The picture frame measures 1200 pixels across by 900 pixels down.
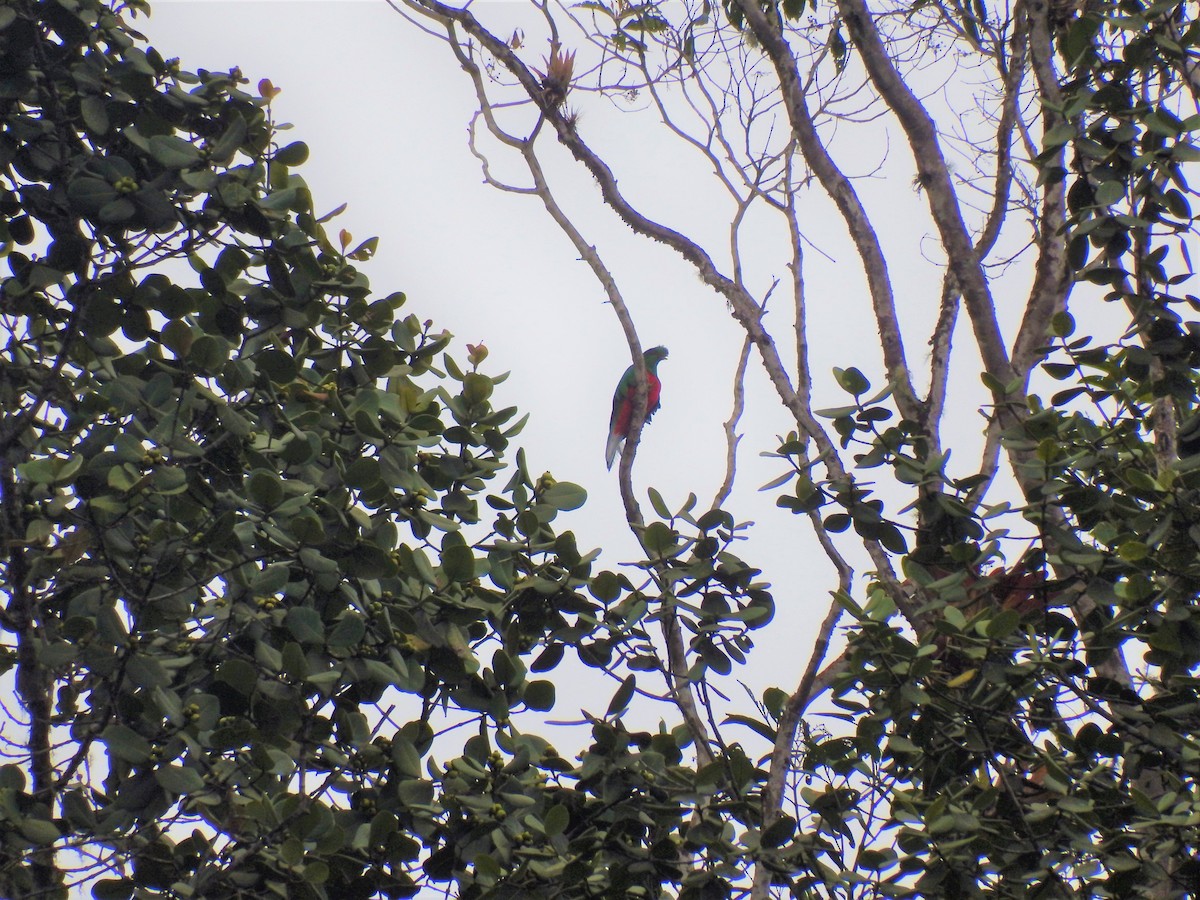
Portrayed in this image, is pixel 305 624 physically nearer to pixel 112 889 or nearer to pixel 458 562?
pixel 458 562

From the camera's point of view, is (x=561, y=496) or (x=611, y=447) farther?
(x=611, y=447)

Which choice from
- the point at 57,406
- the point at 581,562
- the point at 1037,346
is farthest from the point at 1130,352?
the point at 57,406

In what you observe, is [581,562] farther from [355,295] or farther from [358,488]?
[355,295]

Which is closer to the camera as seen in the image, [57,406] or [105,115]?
[105,115]

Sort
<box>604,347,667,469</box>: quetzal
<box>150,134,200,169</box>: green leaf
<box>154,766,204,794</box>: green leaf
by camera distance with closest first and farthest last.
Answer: <box>154,766,204,794</box>: green leaf < <box>150,134,200,169</box>: green leaf < <box>604,347,667,469</box>: quetzal

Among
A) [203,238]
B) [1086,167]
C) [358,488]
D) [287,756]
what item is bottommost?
[287,756]

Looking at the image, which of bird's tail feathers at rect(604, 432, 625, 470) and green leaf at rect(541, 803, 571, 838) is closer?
green leaf at rect(541, 803, 571, 838)

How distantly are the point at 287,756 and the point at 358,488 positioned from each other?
445 millimetres

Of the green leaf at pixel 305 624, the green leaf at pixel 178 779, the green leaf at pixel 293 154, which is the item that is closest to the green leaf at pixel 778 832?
the green leaf at pixel 305 624

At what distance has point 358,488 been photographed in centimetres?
193

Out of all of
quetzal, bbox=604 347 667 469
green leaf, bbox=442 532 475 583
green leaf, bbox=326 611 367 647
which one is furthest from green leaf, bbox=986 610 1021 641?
quetzal, bbox=604 347 667 469

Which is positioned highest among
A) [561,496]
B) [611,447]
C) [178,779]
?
[611,447]

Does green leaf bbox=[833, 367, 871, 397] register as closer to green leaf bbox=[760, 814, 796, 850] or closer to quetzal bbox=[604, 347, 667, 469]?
green leaf bbox=[760, 814, 796, 850]

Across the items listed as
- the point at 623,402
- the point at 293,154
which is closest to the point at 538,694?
the point at 293,154
